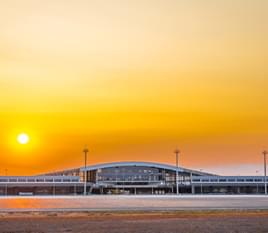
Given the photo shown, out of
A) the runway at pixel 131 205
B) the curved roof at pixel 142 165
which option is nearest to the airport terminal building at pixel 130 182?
the curved roof at pixel 142 165

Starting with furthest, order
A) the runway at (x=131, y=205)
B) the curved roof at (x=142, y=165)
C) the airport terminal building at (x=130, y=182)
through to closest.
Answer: the curved roof at (x=142, y=165)
the airport terminal building at (x=130, y=182)
the runway at (x=131, y=205)

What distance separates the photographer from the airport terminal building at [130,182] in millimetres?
169875

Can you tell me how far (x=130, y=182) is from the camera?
187 metres

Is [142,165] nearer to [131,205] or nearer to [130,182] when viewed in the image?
[130,182]

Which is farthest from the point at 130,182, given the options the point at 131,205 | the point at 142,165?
the point at 131,205

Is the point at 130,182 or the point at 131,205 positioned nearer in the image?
the point at 131,205

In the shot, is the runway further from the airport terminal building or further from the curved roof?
the curved roof

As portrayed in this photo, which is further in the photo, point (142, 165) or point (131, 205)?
point (142, 165)

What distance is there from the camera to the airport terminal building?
170 m

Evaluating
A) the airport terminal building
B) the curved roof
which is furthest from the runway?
the curved roof

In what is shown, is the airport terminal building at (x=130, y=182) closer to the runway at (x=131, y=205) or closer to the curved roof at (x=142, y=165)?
the curved roof at (x=142, y=165)

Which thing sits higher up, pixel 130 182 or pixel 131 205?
pixel 130 182

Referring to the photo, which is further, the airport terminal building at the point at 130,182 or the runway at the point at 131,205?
the airport terminal building at the point at 130,182

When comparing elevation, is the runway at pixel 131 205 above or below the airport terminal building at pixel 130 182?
below
